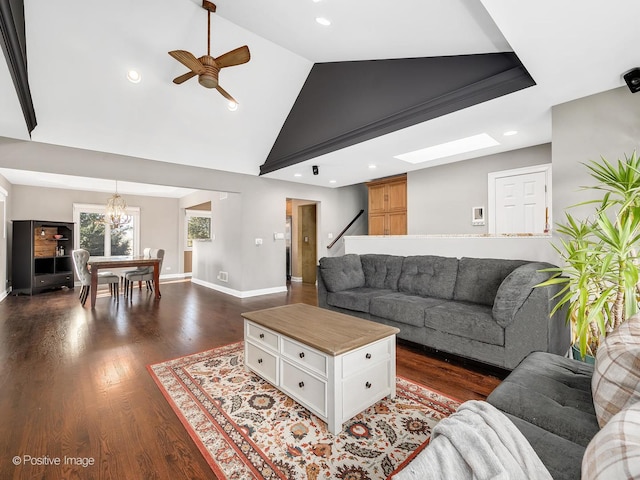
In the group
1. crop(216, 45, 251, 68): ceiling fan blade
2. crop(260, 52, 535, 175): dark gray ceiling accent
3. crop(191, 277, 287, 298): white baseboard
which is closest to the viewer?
crop(260, 52, 535, 175): dark gray ceiling accent

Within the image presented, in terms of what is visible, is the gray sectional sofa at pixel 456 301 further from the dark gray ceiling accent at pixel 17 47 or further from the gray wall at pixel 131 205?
the gray wall at pixel 131 205

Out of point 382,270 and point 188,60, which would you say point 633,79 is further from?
point 188,60

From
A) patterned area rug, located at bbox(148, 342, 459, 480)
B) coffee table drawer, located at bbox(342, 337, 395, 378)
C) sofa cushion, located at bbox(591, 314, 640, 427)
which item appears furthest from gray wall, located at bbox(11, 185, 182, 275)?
sofa cushion, located at bbox(591, 314, 640, 427)

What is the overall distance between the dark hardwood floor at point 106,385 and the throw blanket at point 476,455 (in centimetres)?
117

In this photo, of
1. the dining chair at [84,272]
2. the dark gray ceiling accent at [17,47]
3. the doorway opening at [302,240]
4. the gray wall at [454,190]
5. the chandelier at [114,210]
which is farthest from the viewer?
the doorway opening at [302,240]

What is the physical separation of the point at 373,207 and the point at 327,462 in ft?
17.9

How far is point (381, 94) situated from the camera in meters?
3.54

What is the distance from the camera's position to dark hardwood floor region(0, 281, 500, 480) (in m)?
1.55

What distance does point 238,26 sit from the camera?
3.46 meters

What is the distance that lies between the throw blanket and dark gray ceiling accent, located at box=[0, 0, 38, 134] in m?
3.35

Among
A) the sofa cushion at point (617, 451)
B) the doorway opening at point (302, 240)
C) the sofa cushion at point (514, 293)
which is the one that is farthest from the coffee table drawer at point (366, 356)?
the doorway opening at point (302, 240)

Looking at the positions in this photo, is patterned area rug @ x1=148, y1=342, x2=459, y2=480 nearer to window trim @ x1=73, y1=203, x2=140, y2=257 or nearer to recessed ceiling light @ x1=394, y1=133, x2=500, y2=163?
recessed ceiling light @ x1=394, y1=133, x2=500, y2=163

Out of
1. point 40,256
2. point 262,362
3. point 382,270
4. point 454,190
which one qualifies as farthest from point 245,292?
point 40,256

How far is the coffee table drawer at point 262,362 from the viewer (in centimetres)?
221
